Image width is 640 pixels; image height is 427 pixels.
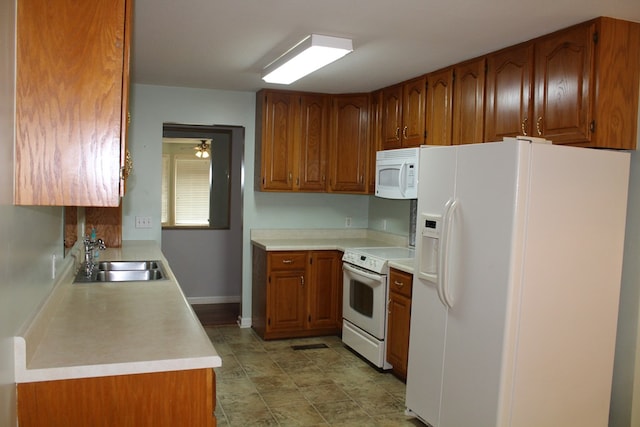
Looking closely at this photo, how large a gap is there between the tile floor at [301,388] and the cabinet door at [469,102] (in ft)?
5.99

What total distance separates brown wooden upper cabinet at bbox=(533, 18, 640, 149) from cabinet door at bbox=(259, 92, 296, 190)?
8.64 feet

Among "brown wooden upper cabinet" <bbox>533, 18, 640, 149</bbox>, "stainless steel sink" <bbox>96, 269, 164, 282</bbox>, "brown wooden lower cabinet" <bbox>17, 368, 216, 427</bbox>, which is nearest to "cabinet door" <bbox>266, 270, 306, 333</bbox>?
"stainless steel sink" <bbox>96, 269, 164, 282</bbox>

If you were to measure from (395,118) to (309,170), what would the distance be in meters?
1.00

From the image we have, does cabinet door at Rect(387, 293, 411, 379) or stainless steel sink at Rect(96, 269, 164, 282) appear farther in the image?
cabinet door at Rect(387, 293, 411, 379)

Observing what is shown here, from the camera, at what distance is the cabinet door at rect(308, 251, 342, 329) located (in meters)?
4.93

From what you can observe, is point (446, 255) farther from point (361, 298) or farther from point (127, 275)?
point (127, 275)

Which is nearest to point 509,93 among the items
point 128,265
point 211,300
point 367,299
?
point 367,299

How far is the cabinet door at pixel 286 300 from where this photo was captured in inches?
191

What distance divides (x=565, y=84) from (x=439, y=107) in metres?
1.15

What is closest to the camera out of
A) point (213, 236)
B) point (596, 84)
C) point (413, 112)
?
point (596, 84)

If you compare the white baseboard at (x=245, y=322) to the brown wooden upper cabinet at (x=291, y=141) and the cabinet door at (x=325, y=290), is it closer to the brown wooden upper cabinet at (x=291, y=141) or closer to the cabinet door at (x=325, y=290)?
the cabinet door at (x=325, y=290)

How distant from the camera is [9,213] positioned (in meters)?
1.46

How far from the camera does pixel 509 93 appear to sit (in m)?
3.22

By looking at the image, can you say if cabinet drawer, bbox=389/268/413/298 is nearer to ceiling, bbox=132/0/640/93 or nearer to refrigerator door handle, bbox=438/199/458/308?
refrigerator door handle, bbox=438/199/458/308
